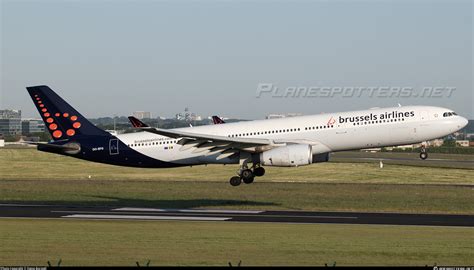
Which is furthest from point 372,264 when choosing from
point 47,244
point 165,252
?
point 47,244

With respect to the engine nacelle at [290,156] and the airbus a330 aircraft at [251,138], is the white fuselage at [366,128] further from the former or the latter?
the engine nacelle at [290,156]

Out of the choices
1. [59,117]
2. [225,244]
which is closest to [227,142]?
[59,117]

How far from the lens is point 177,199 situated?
54.2 metres

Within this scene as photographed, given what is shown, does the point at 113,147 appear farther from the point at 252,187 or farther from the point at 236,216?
the point at 236,216

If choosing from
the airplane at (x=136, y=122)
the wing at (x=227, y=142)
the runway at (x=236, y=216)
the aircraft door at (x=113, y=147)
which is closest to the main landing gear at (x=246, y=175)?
the wing at (x=227, y=142)

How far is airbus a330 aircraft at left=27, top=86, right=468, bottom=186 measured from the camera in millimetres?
48281

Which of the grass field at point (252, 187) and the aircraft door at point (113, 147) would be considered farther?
the aircraft door at point (113, 147)

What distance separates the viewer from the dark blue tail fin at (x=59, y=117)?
5481 cm

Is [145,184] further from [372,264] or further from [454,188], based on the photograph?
[372,264]

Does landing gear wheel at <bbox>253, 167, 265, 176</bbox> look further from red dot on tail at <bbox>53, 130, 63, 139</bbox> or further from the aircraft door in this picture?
red dot on tail at <bbox>53, 130, 63, 139</bbox>

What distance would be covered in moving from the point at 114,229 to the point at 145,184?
29.3m

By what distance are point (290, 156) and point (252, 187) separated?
15.8 m

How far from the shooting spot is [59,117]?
55.1 metres

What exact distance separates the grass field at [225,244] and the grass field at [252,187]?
1086 cm
